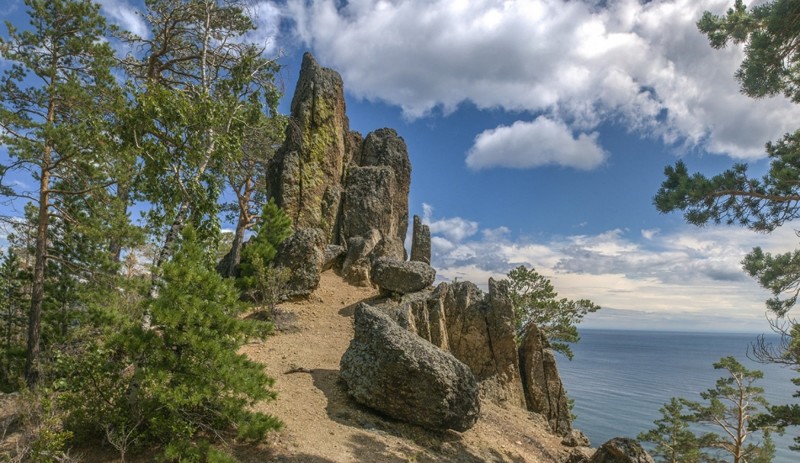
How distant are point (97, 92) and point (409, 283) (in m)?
13.3

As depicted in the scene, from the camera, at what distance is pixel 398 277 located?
18.8 metres

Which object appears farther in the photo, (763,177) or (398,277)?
(398,277)

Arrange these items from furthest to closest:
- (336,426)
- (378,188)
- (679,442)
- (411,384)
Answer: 1. (378,188)
2. (679,442)
3. (411,384)
4. (336,426)

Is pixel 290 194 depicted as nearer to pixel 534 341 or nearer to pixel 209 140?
pixel 209 140

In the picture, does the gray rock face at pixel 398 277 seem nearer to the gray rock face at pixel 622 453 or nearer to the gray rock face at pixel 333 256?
the gray rock face at pixel 333 256

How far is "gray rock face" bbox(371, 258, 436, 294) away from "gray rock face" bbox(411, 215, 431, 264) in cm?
799

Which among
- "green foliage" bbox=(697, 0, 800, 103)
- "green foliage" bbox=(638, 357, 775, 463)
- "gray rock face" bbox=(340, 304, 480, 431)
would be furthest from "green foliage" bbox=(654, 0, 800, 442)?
"green foliage" bbox=(638, 357, 775, 463)

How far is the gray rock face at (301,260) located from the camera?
17891mm

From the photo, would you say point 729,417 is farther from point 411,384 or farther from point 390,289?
point 411,384

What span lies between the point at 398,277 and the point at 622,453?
1092 cm

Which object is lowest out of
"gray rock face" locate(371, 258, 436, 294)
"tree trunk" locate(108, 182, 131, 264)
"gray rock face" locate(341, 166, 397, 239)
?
"gray rock face" locate(371, 258, 436, 294)

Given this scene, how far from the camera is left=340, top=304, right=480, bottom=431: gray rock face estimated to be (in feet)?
34.0

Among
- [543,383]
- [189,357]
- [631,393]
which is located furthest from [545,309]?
[631,393]

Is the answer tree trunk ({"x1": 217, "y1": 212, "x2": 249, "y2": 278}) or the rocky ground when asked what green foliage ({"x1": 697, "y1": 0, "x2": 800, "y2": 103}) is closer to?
the rocky ground
